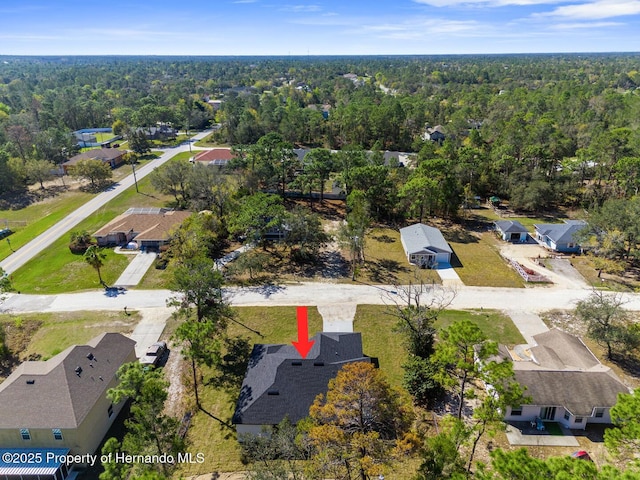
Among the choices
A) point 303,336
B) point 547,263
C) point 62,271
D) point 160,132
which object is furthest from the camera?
point 160,132

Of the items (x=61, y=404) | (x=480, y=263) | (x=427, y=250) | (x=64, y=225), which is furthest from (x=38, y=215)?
(x=480, y=263)

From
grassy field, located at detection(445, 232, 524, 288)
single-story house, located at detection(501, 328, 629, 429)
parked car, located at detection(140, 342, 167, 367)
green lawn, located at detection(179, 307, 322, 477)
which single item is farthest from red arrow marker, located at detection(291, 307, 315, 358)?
grassy field, located at detection(445, 232, 524, 288)

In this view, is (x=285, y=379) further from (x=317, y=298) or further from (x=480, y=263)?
(x=480, y=263)

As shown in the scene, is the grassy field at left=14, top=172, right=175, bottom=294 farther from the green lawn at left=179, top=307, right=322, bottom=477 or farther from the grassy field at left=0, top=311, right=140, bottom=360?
the green lawn at left=179, top=307, right=322, bottom=477

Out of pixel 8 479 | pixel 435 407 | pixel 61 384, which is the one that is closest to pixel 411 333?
pixel 435 407

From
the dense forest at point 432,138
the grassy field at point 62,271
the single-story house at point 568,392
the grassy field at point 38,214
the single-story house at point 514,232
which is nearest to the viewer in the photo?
the single-story house at point 568,392

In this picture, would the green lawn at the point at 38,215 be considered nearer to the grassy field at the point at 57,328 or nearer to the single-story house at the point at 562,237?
the grassy field at the point at 57,328

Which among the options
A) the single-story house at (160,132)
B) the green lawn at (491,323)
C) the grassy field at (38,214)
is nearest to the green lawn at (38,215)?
the grassy field at (38,214)
